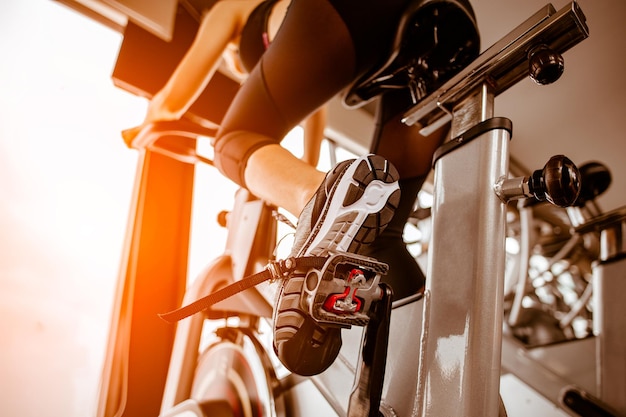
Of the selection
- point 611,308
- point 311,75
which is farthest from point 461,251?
point 611,308

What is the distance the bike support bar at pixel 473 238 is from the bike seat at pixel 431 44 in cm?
13

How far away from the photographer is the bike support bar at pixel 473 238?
1.73ft

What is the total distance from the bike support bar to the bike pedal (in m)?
0.11

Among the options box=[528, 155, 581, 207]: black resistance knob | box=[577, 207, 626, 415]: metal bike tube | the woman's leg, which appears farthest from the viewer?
box=[577, 207, 626, 415]: metal bike tube

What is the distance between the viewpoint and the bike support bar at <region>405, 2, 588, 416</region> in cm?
53

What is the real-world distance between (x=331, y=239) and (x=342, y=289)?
7cm

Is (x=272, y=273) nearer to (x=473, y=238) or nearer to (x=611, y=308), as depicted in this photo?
(x=473, y=238)

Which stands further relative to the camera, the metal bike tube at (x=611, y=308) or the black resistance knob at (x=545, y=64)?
the metal bike tube at (x=611, y=308)

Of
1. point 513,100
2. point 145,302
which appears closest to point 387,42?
point 145,302

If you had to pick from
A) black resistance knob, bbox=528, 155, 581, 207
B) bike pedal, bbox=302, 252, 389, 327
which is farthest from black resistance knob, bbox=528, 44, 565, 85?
bike pedal, bbox=302, 252, 389, 327

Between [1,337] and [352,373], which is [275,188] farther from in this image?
[1,337]

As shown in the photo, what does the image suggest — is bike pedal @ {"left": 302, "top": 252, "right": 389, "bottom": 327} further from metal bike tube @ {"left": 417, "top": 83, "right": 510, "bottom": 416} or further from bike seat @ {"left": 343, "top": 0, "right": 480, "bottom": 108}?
bike seat @ {"left": 343, "top": 0, "right": 480, "bottom": 108}

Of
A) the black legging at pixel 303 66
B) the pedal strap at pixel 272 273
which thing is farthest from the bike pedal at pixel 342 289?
the black legging at pixel 303 66

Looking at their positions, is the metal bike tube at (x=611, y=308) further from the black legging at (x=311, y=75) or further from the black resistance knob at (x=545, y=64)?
the black resistance knob at (x=545, y=64)
